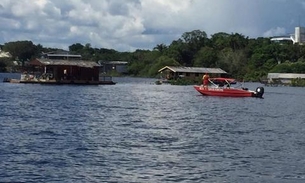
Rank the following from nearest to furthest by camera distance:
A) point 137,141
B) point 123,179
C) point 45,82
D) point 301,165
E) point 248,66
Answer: point 123,179 < point 301,165 < point 137,141 < point 45,82 < point 248,66

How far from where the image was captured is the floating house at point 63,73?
11750cm

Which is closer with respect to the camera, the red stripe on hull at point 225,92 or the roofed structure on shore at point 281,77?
the red stripe on hull at point 225,92

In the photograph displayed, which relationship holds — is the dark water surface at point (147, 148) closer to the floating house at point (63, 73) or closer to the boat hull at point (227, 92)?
the boat hull at point (227, 92)

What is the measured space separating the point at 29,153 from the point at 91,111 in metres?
27.6

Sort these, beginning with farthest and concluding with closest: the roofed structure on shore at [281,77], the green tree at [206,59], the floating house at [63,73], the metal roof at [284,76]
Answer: the green tree at [206,59] < the metal roof at [284,76] < the roofed structure on shore at [281,77] < the floating house at [63,73]

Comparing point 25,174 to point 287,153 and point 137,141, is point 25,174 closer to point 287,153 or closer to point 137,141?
point 137,141

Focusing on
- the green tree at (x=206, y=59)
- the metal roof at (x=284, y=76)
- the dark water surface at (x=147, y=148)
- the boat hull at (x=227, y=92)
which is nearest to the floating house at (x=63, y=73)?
the boat hull at (x=227, y=92)

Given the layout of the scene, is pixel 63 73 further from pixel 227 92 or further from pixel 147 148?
pixel 147 148

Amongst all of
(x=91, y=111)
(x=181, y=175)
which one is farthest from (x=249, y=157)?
(x=91, y=111)

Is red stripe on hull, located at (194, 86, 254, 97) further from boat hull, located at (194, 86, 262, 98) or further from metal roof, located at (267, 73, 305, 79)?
metal roof, located at (267, 73, 305, 79)

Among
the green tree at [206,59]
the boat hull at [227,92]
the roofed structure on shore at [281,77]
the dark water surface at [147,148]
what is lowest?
the dark water surface at [147,148]

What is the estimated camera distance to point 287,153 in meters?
32.1

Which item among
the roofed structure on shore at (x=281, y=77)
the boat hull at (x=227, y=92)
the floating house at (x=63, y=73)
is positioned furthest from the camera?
the roofed structure on shore at (x=281, y=77)

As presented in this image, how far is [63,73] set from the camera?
4695 inches
